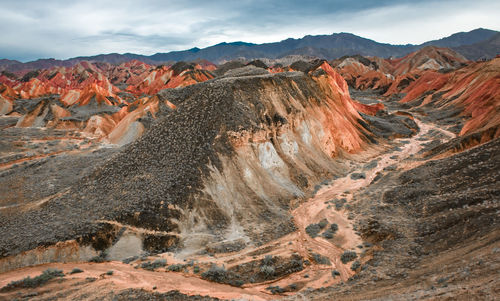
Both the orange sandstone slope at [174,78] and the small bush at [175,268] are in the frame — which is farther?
the orange sandstone slope at [174,78]

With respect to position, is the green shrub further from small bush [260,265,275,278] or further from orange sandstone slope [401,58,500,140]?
orange sandstone slope [401,58,500,140]

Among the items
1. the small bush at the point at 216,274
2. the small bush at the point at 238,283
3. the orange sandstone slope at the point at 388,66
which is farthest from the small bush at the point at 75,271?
the orange sandstone slope at the point at 388,66

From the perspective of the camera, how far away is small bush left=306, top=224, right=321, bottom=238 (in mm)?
18903

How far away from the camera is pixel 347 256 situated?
53.0 feet

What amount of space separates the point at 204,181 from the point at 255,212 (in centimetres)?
416

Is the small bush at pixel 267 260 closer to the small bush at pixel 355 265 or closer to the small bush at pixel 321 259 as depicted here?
the small bush at pixel 321 259

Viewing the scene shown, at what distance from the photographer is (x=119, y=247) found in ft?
57.5

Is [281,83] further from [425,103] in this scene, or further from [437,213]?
[425,103]

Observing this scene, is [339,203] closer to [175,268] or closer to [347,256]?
[347,256]

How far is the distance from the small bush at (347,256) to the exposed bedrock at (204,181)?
407 cm

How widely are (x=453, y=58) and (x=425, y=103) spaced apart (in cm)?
9101

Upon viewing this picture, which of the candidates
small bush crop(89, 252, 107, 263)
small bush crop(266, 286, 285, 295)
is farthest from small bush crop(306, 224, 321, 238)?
small bush crop(89, 252, 107, 263)

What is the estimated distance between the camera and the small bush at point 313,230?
62.0 ft

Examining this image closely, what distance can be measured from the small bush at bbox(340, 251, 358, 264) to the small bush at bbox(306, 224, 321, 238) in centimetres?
269
